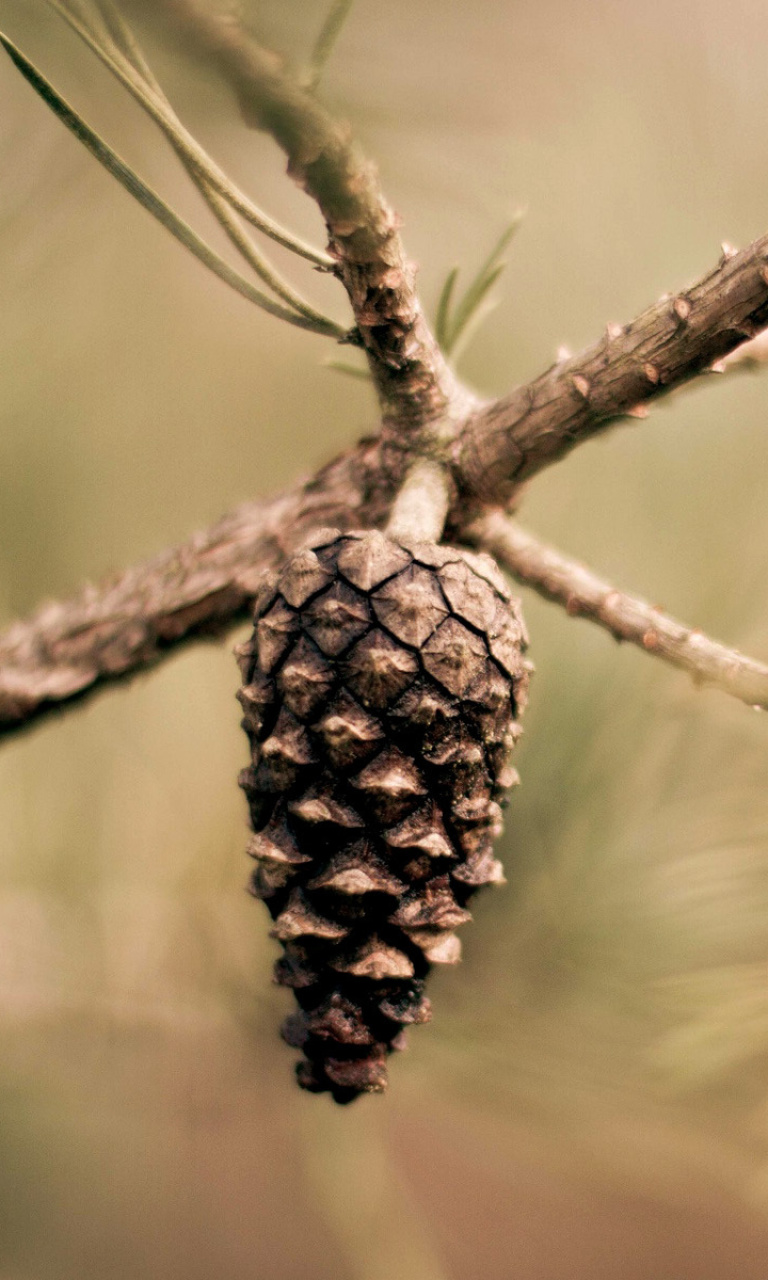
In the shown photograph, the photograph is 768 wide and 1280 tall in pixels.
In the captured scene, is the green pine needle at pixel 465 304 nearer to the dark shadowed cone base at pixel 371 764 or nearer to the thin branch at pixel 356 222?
the thin branch at pixel 356 222

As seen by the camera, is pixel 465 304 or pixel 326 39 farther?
pixel 465 304

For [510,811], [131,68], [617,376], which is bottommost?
[510,811]

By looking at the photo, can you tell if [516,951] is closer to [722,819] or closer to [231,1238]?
[722,819]

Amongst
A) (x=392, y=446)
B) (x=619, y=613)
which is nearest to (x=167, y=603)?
(x=392, y=446)

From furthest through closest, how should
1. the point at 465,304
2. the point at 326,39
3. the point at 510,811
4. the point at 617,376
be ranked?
the point at 510,811
the point at 465,304
the point at 617,376
the point at 326,39

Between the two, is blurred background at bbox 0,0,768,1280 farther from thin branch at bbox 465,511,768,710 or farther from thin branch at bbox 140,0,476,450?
thin branch at bbox 465,511,768,710

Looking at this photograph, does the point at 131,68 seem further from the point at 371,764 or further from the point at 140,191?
the point at 371,764

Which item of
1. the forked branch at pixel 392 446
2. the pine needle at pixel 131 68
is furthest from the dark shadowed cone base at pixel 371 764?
the pine needle at pixel 131 68
